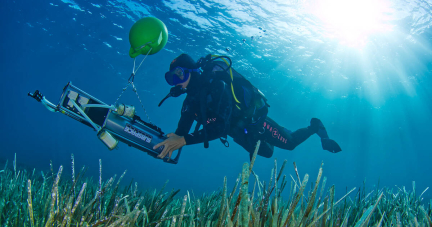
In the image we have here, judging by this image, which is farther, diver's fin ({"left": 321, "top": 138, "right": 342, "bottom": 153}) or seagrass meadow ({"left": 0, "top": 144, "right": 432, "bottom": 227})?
diver's fin ({"left": 321, "top": 138, "right": 342, "bottom": 153})

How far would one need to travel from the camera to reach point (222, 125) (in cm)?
356

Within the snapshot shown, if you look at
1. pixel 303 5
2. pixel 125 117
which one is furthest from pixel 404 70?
pixel 125 117

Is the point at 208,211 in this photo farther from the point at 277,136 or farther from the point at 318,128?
the point at 318,128

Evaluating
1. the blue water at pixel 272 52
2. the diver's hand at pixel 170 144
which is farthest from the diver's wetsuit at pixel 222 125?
the blue water at pixel 272 52

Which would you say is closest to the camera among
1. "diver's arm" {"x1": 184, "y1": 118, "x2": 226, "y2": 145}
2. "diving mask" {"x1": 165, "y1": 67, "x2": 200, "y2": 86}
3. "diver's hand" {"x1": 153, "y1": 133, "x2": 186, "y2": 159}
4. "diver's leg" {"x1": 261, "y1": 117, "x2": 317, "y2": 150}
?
"diver's hand" {"x1": 153, "y1": 133, "x2": 186, "y2": 159}

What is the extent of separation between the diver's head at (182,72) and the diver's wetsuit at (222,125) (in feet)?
0.64

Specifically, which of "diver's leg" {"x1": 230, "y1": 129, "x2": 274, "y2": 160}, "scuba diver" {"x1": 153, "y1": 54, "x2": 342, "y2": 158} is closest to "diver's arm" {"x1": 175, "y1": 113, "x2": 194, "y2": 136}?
"scuba diver" {"x1": 153, "y1": 54, "x2": 342, "y2": 158}

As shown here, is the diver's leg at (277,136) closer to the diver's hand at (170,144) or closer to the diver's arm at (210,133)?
the diver's arm at (210,133)

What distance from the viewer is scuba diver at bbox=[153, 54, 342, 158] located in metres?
3.56

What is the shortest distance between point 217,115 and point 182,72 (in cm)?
122

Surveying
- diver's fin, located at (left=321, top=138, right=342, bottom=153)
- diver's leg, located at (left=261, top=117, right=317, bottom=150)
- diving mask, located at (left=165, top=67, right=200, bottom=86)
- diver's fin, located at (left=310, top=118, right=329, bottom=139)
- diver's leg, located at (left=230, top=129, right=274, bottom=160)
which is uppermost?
diving mask, located at (left=165, top=67, right=200, bottom=86)

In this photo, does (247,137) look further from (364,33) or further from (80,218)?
(364,33)

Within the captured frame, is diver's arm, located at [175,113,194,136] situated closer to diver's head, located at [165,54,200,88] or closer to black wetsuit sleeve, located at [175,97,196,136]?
black wetsuit sleeve, located at [175,97,196,136]

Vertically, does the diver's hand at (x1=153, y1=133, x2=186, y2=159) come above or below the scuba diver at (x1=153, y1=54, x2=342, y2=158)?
below
